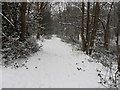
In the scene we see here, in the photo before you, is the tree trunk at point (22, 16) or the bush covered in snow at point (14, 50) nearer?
the bush covered in snow at point (14, 50)

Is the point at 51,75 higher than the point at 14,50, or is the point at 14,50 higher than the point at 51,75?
the point at 14,50

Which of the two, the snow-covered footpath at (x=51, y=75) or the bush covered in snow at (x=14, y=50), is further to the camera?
the bush covered in snow at (x=14, y=50)

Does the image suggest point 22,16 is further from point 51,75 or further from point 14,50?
point 51,75

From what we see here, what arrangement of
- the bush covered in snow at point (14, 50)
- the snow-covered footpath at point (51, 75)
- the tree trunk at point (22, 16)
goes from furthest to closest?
the tree trunk at point (22, 16)
the bush covered in snow at point (14, 50)
the snow-covered footpath at point (51, 75)

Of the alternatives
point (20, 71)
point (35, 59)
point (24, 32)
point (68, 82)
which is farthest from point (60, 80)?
point (24, 32)

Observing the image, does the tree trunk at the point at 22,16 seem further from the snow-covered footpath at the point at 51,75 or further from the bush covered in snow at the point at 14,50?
the snow-covered footpath at the point at 51,75

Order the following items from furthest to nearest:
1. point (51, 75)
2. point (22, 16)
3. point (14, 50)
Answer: point (22, 16) → point (14, 50) → point (51, 75)

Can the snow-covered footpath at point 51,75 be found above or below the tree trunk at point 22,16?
below

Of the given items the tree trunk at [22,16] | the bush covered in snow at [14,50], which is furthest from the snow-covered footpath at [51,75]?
the tree trunk at [22,16]

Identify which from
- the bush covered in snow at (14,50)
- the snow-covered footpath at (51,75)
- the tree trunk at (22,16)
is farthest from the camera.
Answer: the tree trunk at (22,16)

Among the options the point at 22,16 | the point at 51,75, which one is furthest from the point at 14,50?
the point at 51,75

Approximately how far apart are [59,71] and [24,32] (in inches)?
157

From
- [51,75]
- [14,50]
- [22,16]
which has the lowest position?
[51,75]

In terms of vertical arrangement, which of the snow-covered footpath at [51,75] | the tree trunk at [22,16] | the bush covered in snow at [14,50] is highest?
the tree trunk at [22,16]
